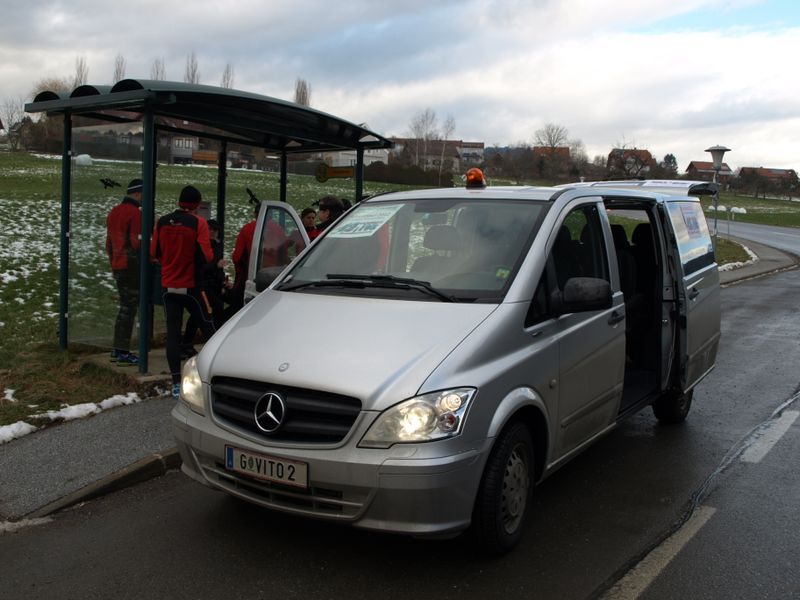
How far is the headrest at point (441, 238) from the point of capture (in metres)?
4.52

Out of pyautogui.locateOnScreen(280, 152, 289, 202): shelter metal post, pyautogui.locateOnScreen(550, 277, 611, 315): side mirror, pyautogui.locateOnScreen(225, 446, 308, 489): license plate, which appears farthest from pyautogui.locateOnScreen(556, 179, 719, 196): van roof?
pyautogui.locateOnScreen(280, 152, 289, 202): shelter metal post

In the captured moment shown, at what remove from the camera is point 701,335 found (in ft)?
20.9

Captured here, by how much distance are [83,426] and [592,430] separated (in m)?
3.76

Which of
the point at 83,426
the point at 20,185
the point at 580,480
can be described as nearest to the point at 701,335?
the point at 580,480

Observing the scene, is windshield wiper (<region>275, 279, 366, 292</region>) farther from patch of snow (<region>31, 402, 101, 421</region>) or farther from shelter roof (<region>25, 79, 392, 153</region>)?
shelter roof (<region>25, 79, 392, 153</region>)

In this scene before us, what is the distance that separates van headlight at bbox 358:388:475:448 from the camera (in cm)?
334

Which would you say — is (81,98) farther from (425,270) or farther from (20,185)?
(20,185)

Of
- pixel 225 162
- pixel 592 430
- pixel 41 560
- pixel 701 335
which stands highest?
pixel 225 162

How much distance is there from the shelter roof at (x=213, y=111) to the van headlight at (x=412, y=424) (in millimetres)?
4236

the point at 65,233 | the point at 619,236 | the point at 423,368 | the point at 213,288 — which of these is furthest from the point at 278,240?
the point at 423,368

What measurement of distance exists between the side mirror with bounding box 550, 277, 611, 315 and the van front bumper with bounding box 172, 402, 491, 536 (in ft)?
3.50

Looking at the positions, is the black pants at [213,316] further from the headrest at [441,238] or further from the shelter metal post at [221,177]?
the headrest at [441,238]

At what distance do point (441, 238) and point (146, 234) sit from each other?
11.1ft

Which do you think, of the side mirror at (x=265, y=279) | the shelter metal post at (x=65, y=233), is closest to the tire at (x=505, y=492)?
the side mirror at (x=265, y=279)
